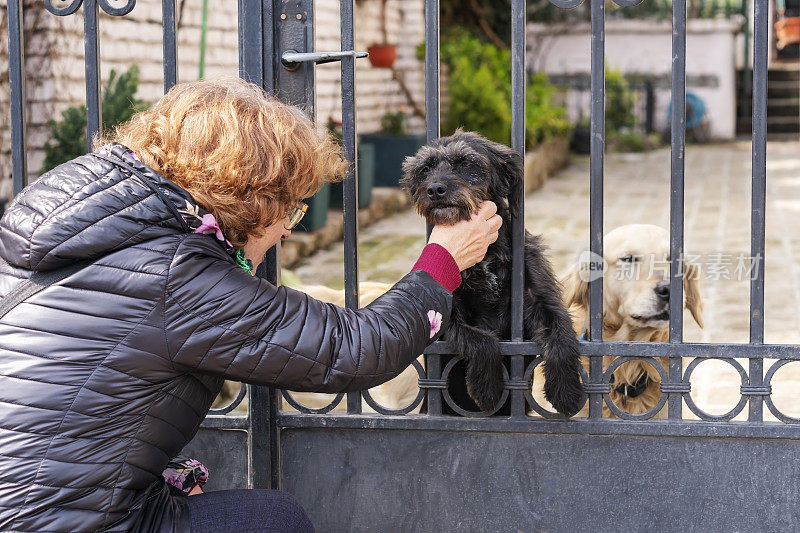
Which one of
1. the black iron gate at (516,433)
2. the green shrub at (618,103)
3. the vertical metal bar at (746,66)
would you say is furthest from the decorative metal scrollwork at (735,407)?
the vertical metal bar at (746,66)

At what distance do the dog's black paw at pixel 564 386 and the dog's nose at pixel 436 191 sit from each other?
22.1 inches

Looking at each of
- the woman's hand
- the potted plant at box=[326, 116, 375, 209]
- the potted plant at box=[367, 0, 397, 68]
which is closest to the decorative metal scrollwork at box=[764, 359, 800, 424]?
the woman's hand

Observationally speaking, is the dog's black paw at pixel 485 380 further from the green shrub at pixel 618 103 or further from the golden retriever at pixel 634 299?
the green shrub at pixel 618 103

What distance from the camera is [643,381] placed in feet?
10.9

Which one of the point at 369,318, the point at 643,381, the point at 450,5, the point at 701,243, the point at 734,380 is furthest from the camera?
the point at 450,5

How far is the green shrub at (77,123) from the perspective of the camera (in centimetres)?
567

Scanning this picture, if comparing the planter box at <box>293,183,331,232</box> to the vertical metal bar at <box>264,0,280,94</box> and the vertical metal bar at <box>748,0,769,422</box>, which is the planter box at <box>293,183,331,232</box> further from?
the vertical metal bar at <box>748,0,769,422</box>

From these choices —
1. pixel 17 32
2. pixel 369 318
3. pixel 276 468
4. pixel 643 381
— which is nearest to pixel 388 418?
pixel 276 468

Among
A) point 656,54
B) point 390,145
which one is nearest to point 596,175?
point 390,145

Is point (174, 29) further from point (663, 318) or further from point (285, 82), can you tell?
point (663, 318)

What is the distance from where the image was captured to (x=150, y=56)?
7.35 meters

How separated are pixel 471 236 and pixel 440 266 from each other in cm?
24

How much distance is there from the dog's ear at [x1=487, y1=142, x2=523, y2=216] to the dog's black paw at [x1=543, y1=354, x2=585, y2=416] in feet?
1.62

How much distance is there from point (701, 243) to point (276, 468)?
20.8 feet
